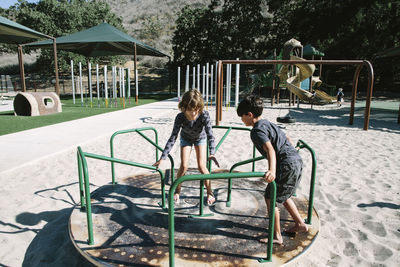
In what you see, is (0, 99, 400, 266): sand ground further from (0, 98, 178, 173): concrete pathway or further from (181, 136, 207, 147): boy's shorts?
(181, 136, 207, 147): boy's shorts

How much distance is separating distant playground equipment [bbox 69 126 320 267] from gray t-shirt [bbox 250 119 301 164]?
38cm

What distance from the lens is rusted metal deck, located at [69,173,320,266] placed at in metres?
2.10

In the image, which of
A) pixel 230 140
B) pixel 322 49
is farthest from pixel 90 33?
pixel 322 49

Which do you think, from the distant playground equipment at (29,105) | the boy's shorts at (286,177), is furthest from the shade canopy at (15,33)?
the boy's shorts at (286,177)

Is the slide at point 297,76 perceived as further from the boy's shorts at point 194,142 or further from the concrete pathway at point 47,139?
the boy's shorts at point 194,142

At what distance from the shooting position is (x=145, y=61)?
43.0m

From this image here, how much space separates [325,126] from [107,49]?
17.6 m

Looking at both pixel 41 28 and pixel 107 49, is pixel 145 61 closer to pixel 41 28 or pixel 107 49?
pixel 41 28

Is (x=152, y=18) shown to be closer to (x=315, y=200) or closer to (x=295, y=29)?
(x=295, y=29)

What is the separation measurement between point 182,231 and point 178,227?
0.08 metres

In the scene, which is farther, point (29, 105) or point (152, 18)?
point (152, 18)

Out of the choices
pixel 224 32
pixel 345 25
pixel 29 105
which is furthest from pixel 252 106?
pixel 224 32

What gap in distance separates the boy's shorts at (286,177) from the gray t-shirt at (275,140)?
1.7 inches

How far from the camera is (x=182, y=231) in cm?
246
